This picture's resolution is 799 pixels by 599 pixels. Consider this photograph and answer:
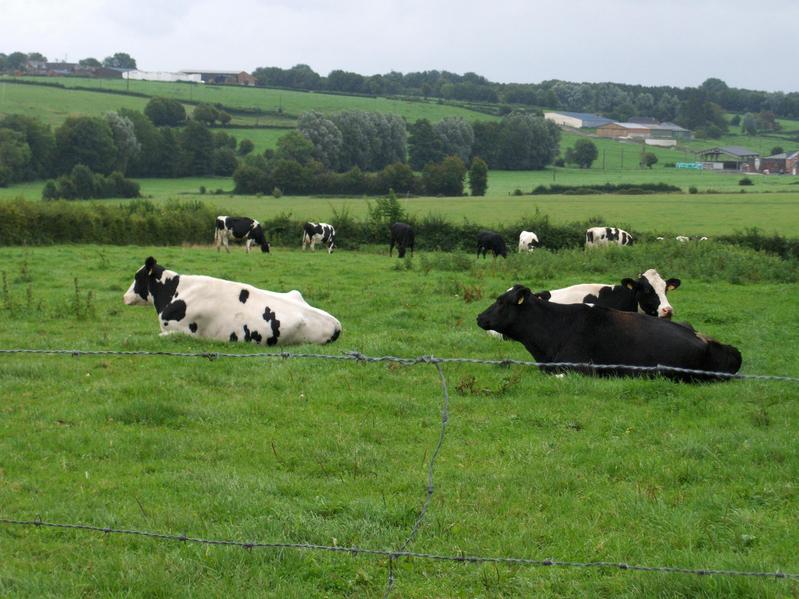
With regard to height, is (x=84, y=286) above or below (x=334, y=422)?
below

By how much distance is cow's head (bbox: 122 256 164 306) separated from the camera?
1570 cm

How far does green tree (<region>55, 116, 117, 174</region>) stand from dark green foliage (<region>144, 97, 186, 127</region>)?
77.1 ft

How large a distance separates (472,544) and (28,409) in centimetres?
552

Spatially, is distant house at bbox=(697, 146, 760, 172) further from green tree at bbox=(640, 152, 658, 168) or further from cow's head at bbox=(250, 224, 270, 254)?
cow's head at bbox=(250, 224, 270, 254)

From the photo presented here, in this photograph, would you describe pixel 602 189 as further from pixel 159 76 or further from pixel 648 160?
pixel 159 76

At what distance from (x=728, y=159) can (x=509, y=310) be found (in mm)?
142191

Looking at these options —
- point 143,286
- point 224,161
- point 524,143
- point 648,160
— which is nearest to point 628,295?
point 143,286

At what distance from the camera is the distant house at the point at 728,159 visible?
143 metres

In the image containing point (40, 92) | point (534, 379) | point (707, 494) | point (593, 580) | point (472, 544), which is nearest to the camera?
point (593, 580)

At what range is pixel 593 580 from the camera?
5992mm

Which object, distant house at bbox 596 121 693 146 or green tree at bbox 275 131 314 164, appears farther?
distant house at bbox 596 121 693 146

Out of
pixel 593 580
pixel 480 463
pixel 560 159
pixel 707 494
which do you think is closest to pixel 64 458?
pixel 480 463

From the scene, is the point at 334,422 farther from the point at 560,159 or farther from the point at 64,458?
the point at 560,159

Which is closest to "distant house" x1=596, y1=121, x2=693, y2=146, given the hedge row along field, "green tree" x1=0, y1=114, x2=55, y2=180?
"green tree" x1=0, y1=114, x2=55, y2=180
